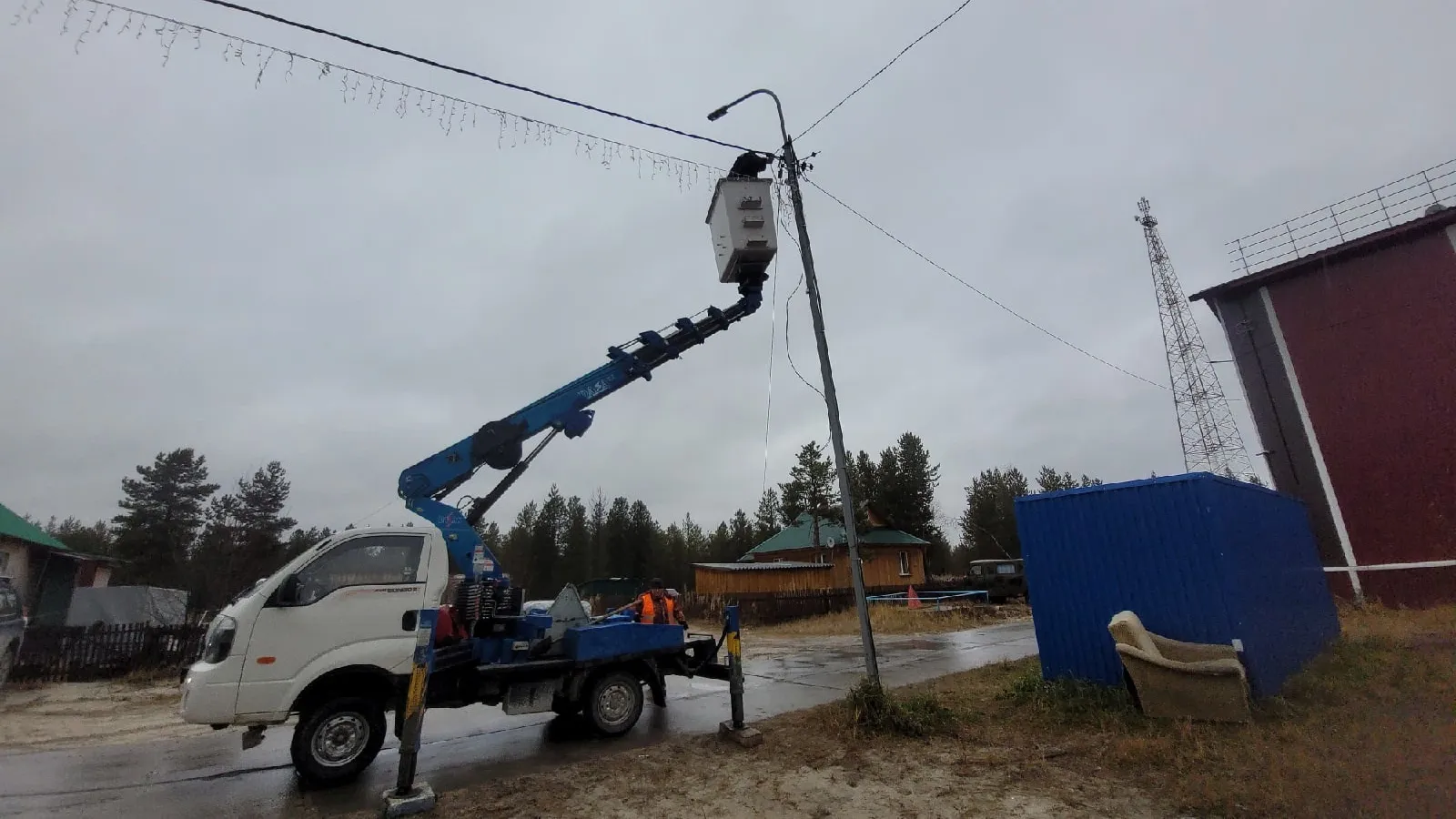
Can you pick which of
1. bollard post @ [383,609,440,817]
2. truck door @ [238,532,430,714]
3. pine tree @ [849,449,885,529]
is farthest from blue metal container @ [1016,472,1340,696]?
pine tree @ [849,449,885,529]

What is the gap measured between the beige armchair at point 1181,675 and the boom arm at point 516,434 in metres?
5.90

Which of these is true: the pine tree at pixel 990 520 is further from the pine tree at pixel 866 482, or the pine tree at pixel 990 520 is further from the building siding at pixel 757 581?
the building siding at pixel 757 581

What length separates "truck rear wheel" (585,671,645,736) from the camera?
7.27 m

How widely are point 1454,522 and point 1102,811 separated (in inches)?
594

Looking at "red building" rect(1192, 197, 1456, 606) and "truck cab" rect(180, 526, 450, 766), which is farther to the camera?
"red building" rect(1192, 197, 1456, 606)

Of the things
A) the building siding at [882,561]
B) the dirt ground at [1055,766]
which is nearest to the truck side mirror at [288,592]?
the dirt ground at [1055,766]

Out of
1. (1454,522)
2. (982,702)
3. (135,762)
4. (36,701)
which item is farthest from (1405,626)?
(36,701)

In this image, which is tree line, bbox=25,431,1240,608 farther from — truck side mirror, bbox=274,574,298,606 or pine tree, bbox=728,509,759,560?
truck side mirror, bbox=274,574,298,606

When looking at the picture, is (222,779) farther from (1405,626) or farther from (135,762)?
(1405,626)

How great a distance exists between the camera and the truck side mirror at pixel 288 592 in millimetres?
5910

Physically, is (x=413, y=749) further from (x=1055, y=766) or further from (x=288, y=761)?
(x=1055, y=766)

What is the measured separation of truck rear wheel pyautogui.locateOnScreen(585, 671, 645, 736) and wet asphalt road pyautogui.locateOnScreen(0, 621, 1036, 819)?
0.17m

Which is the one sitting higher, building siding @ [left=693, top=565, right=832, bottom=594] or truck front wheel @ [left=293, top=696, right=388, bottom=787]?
building siding @ [left=693, top=565, right=832, bottom=594]

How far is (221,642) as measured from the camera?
579 centimetres
